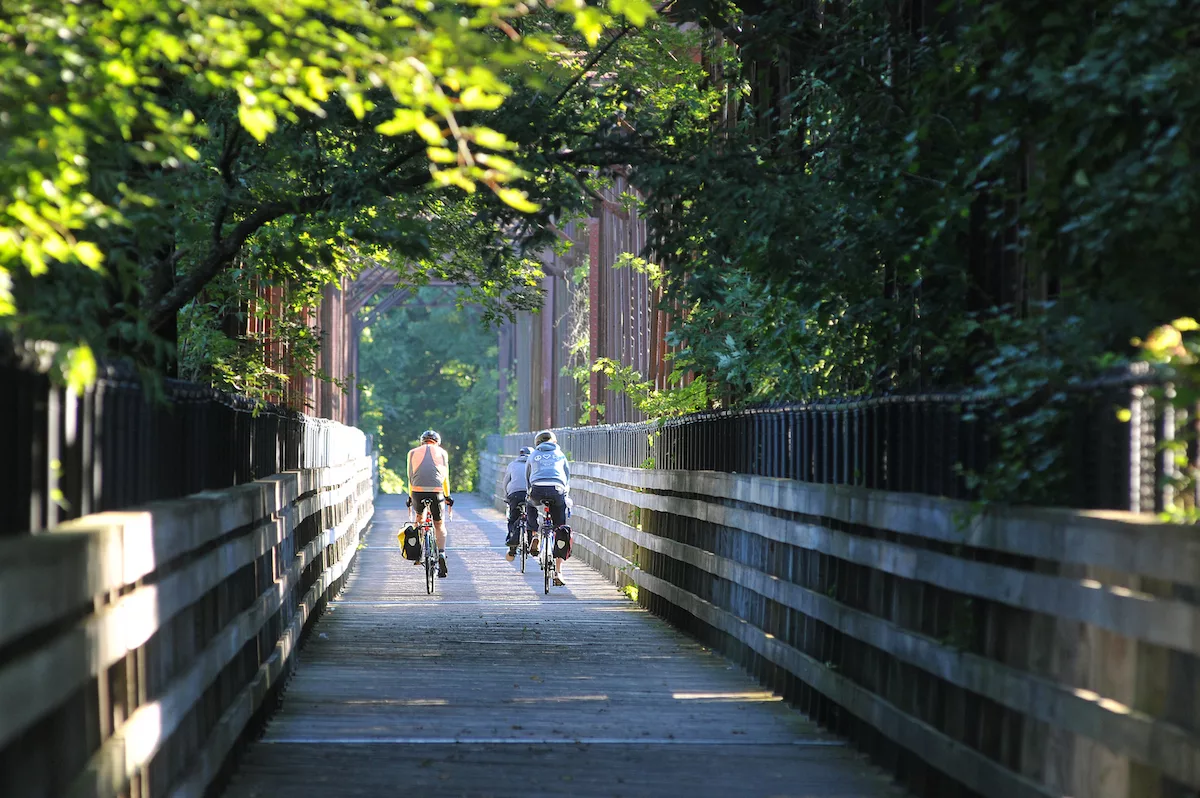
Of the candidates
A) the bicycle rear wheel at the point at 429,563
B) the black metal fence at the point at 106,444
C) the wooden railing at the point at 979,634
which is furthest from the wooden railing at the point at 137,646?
the bicycle rear wheel at the point at 429,563

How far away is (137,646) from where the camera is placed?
206 inches

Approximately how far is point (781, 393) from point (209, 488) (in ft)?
17.7

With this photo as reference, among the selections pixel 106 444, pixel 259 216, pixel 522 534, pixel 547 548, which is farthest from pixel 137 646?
pixel 522 534

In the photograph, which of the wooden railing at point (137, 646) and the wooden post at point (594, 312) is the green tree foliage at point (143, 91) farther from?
the wooden post at point (594, 312)

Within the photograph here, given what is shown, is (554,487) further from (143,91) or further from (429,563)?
(143,91)

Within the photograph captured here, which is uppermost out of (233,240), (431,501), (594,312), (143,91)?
(594,312)

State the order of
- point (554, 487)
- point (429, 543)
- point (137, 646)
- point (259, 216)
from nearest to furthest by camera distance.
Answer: point (137, 646), point (259, 216), point (429, 543), point (554, 487)

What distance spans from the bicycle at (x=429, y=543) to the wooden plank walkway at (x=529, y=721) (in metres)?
3.26

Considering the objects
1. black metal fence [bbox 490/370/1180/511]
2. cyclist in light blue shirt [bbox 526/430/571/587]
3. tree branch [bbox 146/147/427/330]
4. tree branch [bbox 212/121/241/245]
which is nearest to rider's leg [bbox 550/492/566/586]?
cyclist in light blue shirt [bbox 526/430/571/587]

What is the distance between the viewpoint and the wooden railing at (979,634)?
4.72 metres

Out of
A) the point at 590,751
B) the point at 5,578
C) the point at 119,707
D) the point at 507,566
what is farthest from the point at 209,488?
the point at 507,566

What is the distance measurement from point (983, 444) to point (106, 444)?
299cm

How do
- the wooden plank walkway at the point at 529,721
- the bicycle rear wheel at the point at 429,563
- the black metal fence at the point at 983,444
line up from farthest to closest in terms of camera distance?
1. the bicycle rear wheel at the point at 429,563
2. the wooden plank walkway at the point at 529,721
3. the black metal fence at the point at 983,444

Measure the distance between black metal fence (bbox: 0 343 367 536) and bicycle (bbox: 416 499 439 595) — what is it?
34.1 ft
